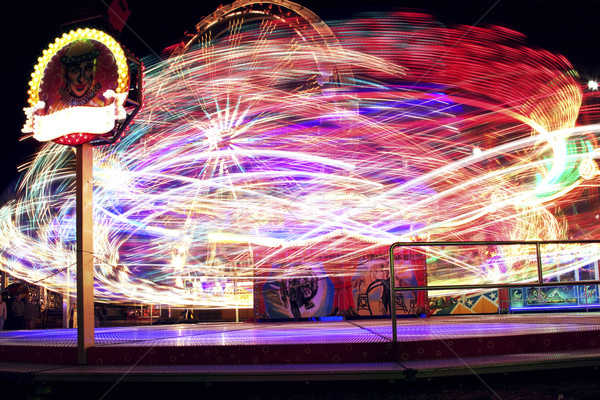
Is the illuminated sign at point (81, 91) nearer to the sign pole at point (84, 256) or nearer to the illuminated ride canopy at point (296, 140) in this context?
the sign pole at point (84, 256)

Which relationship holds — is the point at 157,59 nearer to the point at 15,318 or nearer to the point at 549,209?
the point at 15,318

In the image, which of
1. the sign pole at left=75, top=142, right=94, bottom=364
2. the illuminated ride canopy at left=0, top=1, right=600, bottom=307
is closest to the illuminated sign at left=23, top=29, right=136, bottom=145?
the sign pole at left=75, top=142, right=94, bottom=364

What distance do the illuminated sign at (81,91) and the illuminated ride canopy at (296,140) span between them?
5364 mm

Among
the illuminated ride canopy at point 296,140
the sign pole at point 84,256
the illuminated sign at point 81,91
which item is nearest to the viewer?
the sign pole at point 84,256

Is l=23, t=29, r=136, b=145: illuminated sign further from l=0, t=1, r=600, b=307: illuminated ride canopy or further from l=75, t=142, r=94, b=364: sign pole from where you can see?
l=0, t=1, r=600, b=307: illuminated ride canopy

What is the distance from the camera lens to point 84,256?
685 centimetres

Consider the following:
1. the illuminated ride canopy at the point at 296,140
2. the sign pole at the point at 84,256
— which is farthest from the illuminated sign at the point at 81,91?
the illuminated ride canopy at the point at 296,140

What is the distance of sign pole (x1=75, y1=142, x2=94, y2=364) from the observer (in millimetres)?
6617

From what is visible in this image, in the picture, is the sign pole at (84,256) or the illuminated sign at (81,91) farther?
the illuminated sign at (81,91)

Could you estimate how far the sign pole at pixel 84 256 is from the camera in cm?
662

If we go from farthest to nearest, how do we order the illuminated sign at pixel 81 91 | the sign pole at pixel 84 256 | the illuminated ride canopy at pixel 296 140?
the illuminated ride canopy at pixel 296 140 < the illuminated sign at pixel 81 91 < the sign pole at pixel 84 256

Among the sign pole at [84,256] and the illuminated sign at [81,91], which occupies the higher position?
the illuminated sign at [81,91]

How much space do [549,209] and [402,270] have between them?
49.0 ft

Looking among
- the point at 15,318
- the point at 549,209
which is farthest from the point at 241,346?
the point at 549,209
